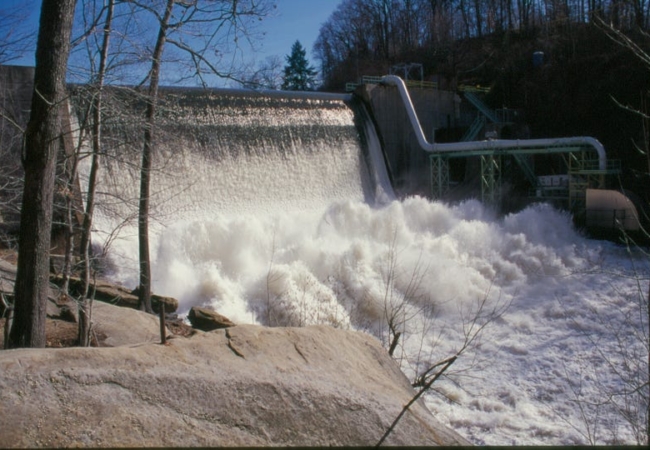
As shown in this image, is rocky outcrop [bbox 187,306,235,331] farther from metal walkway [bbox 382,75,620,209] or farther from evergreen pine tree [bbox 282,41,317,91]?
evergreen pine tree [bbox 282,41,317,91]

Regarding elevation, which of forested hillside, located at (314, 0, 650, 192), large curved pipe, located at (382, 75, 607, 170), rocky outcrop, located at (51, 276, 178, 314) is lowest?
rocky outcrop, located at (51, 276, 178, 314)

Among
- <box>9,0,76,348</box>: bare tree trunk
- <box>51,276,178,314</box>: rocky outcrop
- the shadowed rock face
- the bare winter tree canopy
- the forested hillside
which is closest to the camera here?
the shadowed rock face

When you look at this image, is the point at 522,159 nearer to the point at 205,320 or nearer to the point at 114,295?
the point at 205,320

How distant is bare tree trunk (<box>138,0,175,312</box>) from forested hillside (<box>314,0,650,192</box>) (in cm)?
701

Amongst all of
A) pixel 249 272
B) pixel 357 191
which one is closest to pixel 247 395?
pixel 249 272

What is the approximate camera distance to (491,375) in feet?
28.5

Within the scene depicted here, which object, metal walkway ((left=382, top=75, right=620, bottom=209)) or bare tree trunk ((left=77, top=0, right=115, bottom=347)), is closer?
bare tree trunk ((left=77, top=0, right=115, bottom=347))

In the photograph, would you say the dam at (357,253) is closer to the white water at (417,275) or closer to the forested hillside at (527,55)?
the white water at (417,275)

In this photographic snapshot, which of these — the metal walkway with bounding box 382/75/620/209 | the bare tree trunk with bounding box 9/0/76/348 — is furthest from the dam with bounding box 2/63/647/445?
the bare tree trunk with bounding box 9/0/76/348

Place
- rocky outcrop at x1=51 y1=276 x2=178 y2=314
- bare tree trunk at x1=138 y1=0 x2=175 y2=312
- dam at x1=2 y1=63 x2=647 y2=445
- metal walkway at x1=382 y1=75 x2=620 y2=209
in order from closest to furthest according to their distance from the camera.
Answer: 1. bare tree trunk at x1=138 y1=0 x2=175 y2=312
2. dam at x1=2 y1=63 x2=647 y2=445
3. rocky outcrop at x1=51 y1=276 x2=178 y2=314
4. metal walkway at x1=382 y1=75 x2=620 y2=209

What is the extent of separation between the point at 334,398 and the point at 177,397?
0.78m

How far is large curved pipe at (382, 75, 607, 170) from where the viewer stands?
56.5ft

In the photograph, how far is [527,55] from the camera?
27219 millimetres

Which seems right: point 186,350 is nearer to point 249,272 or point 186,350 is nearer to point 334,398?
point 334,398
